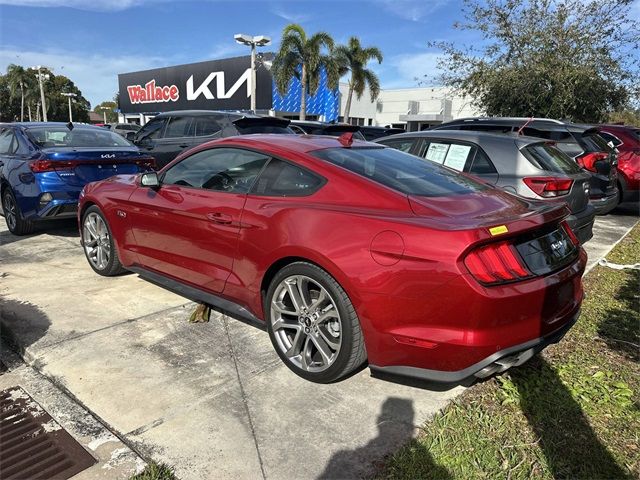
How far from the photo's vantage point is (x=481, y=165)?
17.6ft

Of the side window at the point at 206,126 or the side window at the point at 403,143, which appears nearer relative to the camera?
the side window at the point at 403,143

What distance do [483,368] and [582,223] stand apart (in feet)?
11.3

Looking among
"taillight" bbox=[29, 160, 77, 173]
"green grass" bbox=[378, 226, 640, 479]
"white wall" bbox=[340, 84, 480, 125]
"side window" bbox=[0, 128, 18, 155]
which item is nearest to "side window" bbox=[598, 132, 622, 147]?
"green grass" bbox=[378, 226, 640, 479]

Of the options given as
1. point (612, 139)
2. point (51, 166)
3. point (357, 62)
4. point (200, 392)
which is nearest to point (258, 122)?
Result: point (51, 166)

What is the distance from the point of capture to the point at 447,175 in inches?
142

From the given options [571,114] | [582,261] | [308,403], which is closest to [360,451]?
[308,403]

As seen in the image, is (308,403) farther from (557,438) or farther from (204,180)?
(204,180)

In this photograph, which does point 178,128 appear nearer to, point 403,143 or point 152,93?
point 403,143

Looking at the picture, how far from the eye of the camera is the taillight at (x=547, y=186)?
5.01m

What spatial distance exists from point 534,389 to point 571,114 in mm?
16359

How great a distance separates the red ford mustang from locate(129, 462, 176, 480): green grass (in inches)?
40.6

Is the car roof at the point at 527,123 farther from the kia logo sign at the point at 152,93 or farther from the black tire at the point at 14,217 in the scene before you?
the kia logo sign at the point at 152,93

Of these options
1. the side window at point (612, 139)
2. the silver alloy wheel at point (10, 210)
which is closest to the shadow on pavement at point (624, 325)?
the side window at point (612, 139)

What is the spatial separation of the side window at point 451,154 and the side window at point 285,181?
2582mm
